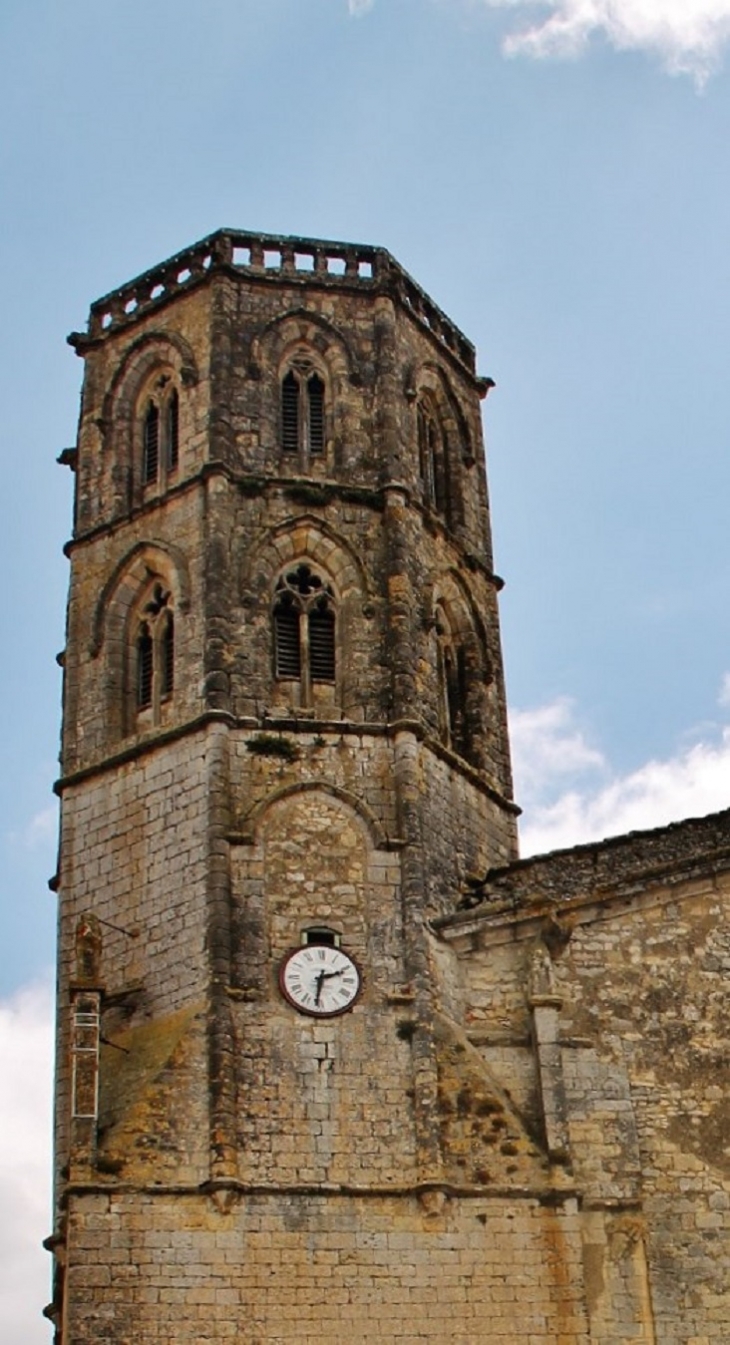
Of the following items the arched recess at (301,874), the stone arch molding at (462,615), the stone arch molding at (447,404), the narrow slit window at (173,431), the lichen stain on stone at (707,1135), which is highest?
the stone arch molding at (447,404)

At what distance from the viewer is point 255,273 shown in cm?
2809

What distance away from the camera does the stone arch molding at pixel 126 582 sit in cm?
2622

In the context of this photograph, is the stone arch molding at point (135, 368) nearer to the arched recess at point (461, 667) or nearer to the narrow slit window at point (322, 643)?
the narrow slit window at point (322, 643)

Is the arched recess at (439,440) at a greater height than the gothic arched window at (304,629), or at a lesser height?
greater

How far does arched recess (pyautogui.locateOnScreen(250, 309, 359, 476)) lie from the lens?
88.5 feet

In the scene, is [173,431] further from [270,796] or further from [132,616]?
[270,796]

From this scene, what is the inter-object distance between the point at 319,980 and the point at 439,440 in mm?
9316

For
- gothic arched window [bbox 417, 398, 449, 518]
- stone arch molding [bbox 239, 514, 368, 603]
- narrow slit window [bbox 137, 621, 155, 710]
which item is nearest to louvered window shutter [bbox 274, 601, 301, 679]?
stone arch molding [bbox 239, 514, 368, 603]

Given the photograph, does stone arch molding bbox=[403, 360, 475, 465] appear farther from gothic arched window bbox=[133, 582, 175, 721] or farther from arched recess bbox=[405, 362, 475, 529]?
gothic arched window bbox=[133, 582, 175, 721]

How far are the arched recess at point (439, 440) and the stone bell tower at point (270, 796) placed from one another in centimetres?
5

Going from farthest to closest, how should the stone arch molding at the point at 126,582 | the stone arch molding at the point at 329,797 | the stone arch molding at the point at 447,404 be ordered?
the stone arch molding at the point at 447,404 → the stone arch molding at the point at 126,582 → the stone arch molding at the point at 329,797

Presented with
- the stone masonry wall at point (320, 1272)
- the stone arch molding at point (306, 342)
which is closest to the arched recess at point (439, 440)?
the stone arch molding at point (306, 342)

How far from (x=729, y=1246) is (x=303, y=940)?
5655mm

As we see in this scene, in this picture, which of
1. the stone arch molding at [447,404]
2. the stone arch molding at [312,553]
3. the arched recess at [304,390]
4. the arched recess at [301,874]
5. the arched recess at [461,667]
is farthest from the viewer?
the stone arch molding at [447,404]
